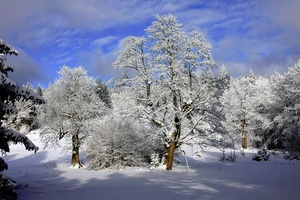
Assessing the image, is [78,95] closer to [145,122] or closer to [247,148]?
[145,122]

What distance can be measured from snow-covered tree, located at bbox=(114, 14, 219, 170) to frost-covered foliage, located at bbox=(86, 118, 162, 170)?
1.86 meters

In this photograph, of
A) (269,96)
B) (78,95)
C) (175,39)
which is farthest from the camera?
(269,96)

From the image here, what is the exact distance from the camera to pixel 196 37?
60.3ft

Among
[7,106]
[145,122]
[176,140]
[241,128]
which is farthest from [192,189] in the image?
[241,128]

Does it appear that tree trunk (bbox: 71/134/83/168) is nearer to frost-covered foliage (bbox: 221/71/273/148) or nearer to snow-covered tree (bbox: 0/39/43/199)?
snow-covered tree (bbox: 0/39/43/199)

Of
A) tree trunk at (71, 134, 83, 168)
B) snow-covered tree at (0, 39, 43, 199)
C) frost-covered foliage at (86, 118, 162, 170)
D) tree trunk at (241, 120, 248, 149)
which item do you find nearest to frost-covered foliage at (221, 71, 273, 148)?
tree trunk at (241, 120, 248, 149)

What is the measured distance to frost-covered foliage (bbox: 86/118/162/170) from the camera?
20.2m

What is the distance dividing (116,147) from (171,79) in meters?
6.44

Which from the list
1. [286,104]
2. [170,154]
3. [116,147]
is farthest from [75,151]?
[286,104]

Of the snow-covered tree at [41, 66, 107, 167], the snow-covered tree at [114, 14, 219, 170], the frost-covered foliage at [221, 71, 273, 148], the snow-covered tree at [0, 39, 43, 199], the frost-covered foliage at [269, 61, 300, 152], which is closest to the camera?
the snow-covered tree at [0, 39, 43, 199]

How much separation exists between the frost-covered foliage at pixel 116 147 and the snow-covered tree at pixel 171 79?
1859 millimetres

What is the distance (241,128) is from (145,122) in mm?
27733

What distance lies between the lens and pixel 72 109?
2509 cm

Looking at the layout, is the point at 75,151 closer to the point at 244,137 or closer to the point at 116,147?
the point at 116,147
